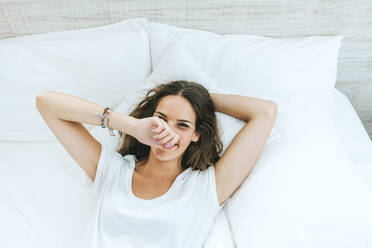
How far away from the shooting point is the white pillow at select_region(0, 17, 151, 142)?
1.32 meters

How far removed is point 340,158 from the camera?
1056mm

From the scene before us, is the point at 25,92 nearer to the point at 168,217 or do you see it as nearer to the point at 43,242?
the point at 43,242

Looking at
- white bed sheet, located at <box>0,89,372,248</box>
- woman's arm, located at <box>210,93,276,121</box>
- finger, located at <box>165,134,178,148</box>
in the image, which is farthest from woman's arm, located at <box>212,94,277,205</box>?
white bed sheet, located at <box>0,89,372,248</box>

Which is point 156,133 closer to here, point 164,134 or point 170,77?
point 164,134

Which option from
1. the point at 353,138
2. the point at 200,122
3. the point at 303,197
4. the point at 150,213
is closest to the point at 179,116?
the point at 200,122

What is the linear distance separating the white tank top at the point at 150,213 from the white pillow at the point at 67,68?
419 mm

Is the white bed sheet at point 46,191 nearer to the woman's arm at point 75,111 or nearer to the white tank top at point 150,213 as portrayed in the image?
the white tank top at point 150,213

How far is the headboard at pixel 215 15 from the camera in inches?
54.7

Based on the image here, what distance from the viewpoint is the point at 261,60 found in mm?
1312

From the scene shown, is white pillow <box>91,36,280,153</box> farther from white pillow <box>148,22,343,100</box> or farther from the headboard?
the headboard

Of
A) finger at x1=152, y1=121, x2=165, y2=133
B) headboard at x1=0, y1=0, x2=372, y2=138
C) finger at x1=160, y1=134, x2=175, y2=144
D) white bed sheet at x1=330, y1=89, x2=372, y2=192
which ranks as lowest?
white bed sheet at x1=330, y1=89, x2=372, y2=192

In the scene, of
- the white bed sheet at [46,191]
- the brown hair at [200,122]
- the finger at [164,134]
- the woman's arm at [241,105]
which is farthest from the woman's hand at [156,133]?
the white bed sheet at [46,191]

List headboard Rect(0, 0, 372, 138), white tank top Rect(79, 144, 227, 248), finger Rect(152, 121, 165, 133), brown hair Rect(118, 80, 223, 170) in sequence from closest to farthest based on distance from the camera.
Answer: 1. finger Rect(152, 121, 165, 133)
2. white tank top Rect(79, 144, 227, 248)
3. brown hair Rect(118, 80, 223, 170)
4. headboard Rect(0, 0, 372, 138)

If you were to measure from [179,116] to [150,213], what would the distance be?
36 centimetres
